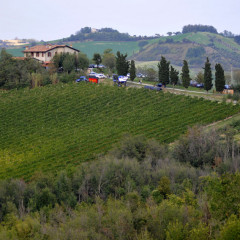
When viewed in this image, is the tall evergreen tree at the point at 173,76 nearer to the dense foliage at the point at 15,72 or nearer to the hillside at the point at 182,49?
the dense foliage at the point at 15,72

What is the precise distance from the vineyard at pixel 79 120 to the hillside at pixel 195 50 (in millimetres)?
95928

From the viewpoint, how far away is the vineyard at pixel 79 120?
3512 cm

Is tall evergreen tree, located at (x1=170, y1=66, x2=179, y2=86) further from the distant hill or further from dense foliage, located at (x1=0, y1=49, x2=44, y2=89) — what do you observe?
the distant hill

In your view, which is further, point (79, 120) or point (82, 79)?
point (82, 79)

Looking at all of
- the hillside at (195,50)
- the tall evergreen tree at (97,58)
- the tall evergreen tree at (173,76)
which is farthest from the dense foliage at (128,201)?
the hillside at (195,50)

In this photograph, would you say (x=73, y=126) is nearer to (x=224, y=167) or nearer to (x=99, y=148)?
(x=99, y=148)

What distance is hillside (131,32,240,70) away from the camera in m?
150

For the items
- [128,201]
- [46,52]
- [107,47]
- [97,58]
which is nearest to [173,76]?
[97,58]

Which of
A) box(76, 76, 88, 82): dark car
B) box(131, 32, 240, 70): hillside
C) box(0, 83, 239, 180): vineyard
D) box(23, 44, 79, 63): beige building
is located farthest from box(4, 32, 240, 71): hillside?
box(0, 83, 239, 180): vineyard

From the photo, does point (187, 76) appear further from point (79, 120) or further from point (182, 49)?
point (182, 49)

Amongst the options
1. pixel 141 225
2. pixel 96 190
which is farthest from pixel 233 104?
pixel 141 225

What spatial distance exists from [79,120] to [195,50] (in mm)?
118373

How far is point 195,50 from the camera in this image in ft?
512

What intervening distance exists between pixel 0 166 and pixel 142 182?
1295cm
